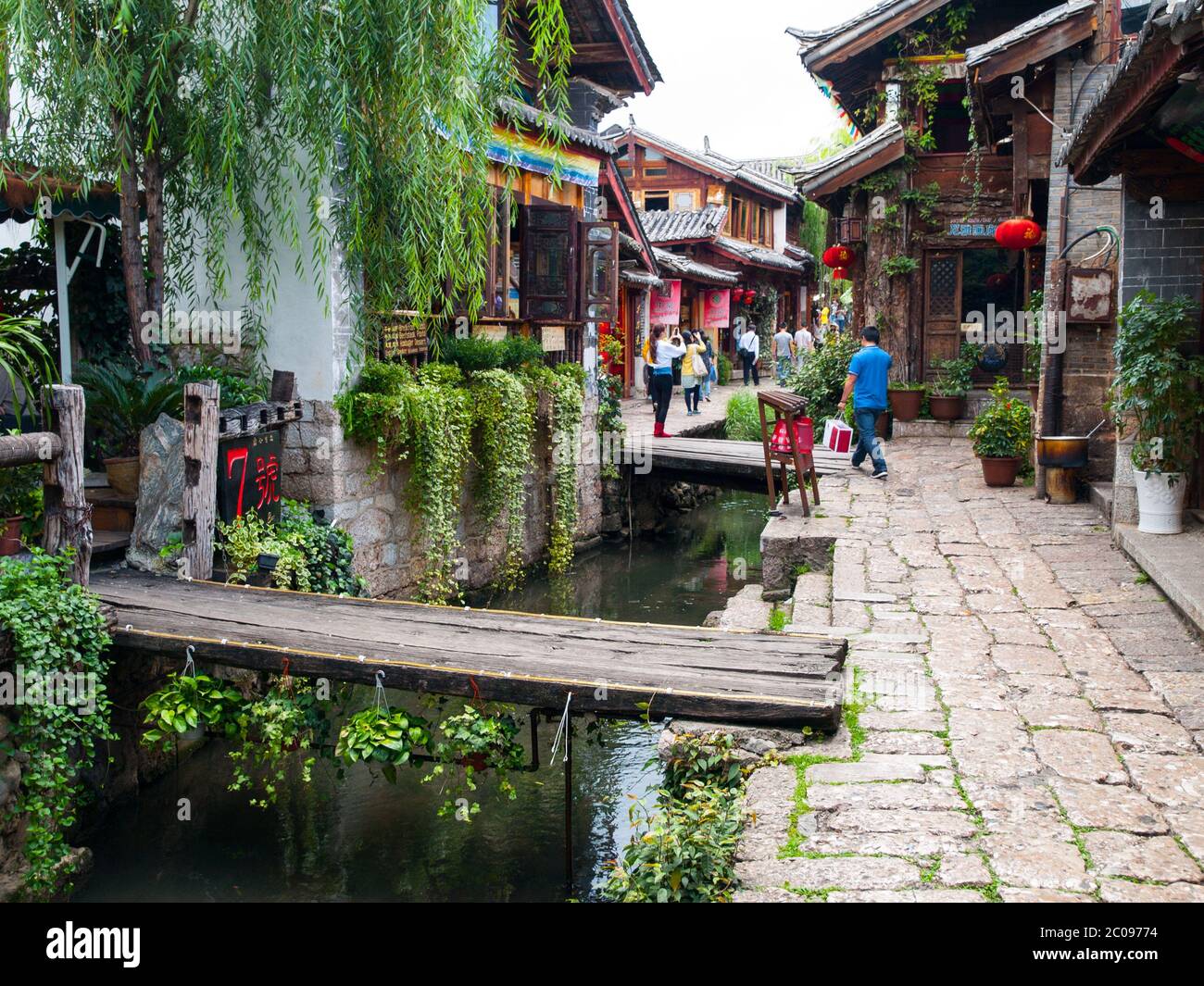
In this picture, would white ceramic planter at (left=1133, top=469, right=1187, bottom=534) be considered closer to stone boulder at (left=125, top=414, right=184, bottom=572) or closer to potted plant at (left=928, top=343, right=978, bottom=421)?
stone boulder at (left=125, top=414, right=184, bottom=572)

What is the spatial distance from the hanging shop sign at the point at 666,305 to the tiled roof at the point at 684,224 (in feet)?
8.45

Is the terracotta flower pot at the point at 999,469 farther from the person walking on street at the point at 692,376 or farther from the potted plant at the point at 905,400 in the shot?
the person walking on street at the point at 692,376

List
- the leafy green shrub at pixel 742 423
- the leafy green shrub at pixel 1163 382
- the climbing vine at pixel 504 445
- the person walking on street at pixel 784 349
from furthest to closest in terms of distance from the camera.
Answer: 1. the person walking on street at pixel 784 349
2. the leafy green shrub at pixel 742 423
3. the climbing vine at pixel 504 445
4. the leafy green shrub at pixel 1163 382

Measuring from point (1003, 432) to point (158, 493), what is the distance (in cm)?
795

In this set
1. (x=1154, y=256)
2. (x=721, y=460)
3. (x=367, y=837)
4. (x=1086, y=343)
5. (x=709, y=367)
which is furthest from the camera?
(x=709, y=367)

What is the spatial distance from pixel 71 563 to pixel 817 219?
38013 mm

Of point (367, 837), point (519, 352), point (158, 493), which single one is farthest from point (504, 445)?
point (367, 837)

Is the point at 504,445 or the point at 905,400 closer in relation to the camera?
the point at 504,445

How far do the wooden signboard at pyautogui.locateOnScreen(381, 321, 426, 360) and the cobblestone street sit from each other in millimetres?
4301

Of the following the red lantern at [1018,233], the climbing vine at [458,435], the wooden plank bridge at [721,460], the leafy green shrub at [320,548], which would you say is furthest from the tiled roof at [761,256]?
the leafy green shrub at [320,548]

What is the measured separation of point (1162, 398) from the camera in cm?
797

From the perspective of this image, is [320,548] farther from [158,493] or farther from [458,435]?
[458,435]

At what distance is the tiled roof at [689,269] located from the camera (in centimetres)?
2620

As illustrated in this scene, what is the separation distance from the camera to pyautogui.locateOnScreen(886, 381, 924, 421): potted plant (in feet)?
53.1
